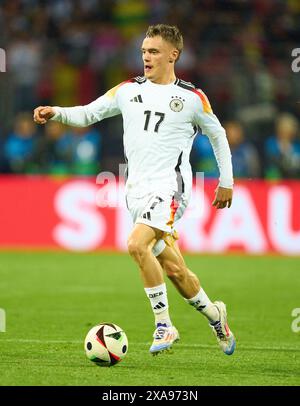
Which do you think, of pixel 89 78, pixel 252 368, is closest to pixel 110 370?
pixel 252 368

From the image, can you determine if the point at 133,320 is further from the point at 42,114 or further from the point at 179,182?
the point at 42,114

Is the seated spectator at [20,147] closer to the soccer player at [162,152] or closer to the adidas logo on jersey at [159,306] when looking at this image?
the soccer player at [162,152]

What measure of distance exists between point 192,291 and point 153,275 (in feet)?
1.27

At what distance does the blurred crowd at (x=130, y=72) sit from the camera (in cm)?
1748

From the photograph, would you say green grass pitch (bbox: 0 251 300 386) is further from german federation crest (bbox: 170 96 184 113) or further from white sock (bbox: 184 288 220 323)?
german federation crest (bbox: 170 96 184 113)

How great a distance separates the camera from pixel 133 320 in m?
9.99

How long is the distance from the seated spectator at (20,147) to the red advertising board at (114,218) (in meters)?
0.35

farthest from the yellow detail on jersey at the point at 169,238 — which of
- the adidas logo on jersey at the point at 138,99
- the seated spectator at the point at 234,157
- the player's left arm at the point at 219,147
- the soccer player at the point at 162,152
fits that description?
the seated spectator at the point at 234,157

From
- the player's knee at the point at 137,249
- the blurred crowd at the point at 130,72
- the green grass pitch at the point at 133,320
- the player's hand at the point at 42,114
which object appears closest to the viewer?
the green grass pitch at the point at 133,320

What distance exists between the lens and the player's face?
7.76 meters

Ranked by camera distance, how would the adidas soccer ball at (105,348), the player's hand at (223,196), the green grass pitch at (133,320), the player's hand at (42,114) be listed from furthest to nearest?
the player's hand at (223,196) → the player's hand at (42,114) → the adidas soccer ball at (105,348) → the green grass pitch at (133,320)

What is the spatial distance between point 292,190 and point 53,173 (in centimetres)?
393

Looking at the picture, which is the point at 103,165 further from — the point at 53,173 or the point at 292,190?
the point at 292,190

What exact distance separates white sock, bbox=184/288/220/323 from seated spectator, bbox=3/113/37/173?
9.91 meters
